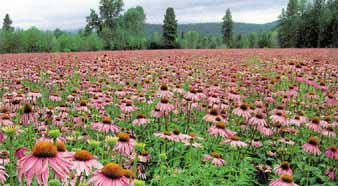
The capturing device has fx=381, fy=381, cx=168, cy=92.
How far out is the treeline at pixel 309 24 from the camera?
162ft

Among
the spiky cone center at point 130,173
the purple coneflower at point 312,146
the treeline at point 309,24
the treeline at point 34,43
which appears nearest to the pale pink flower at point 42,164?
the spiky cone center at point 130,173

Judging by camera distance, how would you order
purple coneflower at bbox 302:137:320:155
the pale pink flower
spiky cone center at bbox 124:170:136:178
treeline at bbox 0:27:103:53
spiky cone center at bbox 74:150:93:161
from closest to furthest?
the pale pink flower
spiky cone center at bbox 74:150:93:161
spiky cone center at bbox 124:170:136:178
purple coneflower at bbox 302:137:320:155
treeline at bbox 0:27:103:53

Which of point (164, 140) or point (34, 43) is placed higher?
point (34, 43)

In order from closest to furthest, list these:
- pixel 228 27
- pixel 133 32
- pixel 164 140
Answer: pixel 164 140, pixel 133 32, pixel 228 27

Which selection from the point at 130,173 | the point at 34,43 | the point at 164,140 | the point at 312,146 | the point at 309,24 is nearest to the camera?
the point at 130,173

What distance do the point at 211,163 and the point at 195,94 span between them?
3.87 ft

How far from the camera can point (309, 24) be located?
50906mm

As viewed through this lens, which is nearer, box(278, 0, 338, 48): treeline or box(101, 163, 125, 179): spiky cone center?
box(101, 163, 125, 179): spiky cone center

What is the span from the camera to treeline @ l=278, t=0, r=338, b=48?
4928 cm

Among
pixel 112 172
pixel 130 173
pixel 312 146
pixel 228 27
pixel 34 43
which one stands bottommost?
pixel 312 146

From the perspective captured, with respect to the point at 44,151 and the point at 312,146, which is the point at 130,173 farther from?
the point at 312,146

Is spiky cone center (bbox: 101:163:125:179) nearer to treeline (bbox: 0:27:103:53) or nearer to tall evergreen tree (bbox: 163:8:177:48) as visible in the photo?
treeline (bbox: 0:27:103:53)

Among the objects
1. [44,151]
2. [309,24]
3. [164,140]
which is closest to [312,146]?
[164,140]

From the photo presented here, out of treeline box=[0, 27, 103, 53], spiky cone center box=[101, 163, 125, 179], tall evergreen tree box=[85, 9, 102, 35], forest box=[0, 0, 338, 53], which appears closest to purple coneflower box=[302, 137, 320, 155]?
spiky cone center box=[101, 163, 125, 179]
